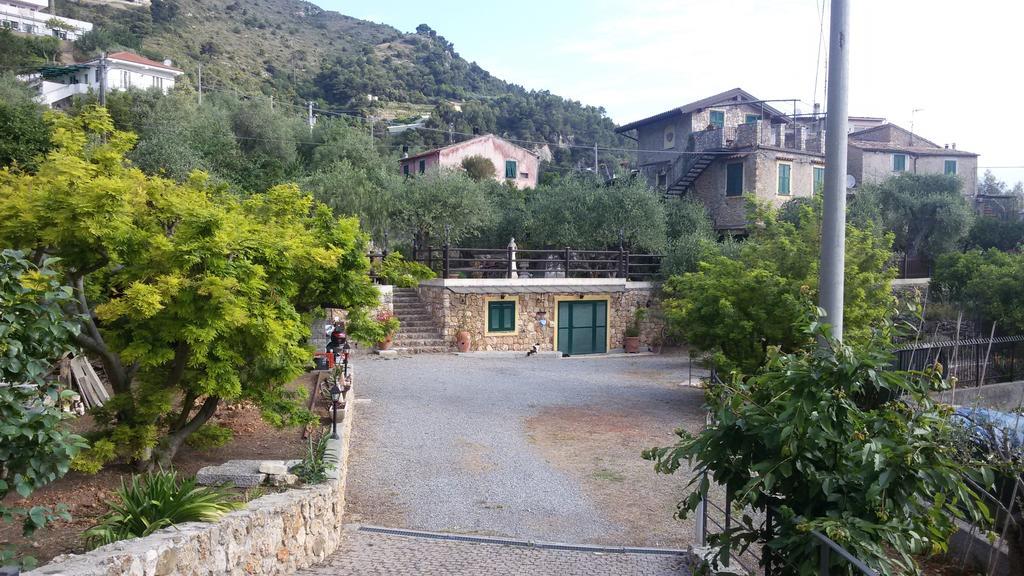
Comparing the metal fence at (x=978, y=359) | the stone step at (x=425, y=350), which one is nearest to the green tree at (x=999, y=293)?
the metal fence at (x=978, y=359)

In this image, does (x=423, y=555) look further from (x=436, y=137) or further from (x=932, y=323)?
(x=436, y=137)

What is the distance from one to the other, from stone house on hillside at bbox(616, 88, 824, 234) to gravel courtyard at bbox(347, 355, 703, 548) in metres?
15.6

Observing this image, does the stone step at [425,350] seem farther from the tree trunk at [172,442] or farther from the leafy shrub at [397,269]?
the tree trunk at [172,442]

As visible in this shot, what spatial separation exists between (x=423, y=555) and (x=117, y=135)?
5540mm

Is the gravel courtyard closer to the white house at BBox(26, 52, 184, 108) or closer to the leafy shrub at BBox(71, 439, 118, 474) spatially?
the leafy shrub at BBox(71, 439, 118, 474)

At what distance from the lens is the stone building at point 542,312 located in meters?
24.1

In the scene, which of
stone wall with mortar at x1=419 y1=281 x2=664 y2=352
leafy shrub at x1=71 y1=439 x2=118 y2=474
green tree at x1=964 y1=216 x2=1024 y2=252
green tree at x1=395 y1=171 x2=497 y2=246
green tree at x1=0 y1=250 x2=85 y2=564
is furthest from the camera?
green tree at x1=964 y1=216 x2=1024 y2=252

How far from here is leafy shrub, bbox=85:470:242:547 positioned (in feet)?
17.9

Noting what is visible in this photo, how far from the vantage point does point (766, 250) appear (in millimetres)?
15430

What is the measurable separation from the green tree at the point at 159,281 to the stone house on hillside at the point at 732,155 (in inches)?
1073

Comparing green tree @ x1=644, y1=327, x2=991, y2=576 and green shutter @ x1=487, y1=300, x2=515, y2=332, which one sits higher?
green tree @ x1=644, y1=327, x2=991, y2=576

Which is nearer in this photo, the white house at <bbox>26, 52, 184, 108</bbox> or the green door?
the green door

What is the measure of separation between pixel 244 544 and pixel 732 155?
30.5 metres

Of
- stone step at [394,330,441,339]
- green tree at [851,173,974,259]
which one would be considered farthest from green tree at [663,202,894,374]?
green tree at [851,173,974,259]
